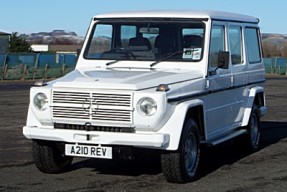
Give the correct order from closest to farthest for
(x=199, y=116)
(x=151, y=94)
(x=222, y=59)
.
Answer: (x=151, y=94) → (x=199, y=116) → (x=222, y=59)

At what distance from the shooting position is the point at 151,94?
26.1ft

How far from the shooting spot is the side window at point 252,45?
11.8 m

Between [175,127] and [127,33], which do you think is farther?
[127,33]

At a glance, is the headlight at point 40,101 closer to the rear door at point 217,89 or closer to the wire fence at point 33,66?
the rear door at point 217,89

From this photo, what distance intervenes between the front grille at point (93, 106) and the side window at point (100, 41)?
1.83 m

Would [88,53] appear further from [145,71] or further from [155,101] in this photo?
[155,101]

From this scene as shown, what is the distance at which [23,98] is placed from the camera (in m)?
25.0

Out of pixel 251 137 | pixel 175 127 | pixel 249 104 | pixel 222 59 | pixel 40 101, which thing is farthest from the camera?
pixel 251 137

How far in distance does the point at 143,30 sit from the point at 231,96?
1.75m

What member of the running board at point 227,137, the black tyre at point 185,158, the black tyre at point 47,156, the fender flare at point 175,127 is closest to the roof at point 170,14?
the running board at point 227,137

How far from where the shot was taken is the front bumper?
7.95 meters

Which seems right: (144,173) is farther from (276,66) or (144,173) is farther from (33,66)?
(276,66)

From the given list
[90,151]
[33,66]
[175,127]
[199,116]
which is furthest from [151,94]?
[33,66]

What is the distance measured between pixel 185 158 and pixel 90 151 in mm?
1206
